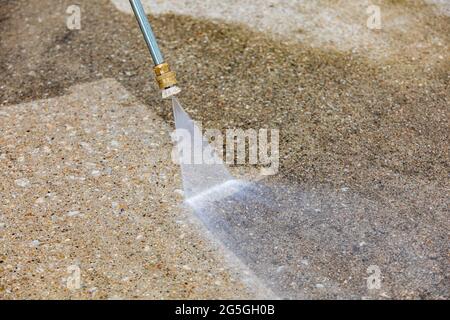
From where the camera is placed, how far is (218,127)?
13.7 feet

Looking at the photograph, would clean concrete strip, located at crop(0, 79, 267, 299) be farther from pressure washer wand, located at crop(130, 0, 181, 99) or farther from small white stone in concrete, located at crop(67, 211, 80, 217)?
pressure washer wand, located at crop(130, 0, 181, 99)

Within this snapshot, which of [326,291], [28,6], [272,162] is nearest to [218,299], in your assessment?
[326,291]

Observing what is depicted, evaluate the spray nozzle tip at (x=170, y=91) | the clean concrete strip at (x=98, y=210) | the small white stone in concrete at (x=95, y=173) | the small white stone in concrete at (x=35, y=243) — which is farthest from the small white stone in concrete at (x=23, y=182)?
the spray nozzle tip at (x=170, y=91)

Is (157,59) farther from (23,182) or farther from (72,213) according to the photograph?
(23,182)

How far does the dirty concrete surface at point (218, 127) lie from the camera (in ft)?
10.6

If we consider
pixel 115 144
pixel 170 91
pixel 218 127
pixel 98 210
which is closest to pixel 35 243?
pixel 98 210

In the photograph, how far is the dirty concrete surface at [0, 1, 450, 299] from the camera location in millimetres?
3225

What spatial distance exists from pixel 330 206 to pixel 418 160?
2.27 ft

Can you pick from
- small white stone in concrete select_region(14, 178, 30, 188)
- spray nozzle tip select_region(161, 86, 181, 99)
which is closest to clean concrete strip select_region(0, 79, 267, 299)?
small white stone in concrete select_region(14, 178, 30, 188)

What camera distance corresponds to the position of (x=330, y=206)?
141 inches

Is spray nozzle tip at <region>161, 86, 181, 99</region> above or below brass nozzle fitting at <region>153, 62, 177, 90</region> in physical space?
below

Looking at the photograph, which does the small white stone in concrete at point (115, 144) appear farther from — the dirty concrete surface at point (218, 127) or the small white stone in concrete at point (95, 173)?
the small white stone in concrete at point (95, 173)

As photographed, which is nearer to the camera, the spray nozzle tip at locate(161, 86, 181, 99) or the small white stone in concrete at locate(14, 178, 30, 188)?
the spray nozzle tip at locate(161, 86, 181, 99)

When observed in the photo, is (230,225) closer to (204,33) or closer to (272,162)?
(272,162)
